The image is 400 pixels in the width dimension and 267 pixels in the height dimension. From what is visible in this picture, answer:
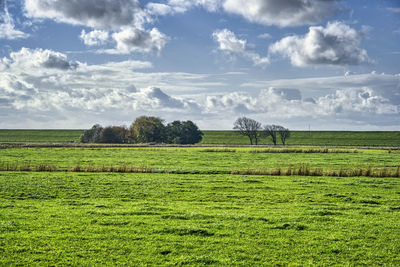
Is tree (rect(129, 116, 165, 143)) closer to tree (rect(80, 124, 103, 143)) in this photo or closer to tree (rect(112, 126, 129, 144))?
tree (rect(112, 126, 129, 144))

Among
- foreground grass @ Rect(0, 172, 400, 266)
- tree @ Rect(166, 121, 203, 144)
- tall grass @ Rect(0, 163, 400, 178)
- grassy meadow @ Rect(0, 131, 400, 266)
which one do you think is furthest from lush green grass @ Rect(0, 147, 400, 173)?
tree @ Rect(166, 121, 203, 144)

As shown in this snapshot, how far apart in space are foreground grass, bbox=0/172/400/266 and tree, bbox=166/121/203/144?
108 metres

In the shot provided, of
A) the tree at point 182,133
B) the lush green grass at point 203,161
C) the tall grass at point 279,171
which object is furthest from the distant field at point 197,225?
the tree at point 182,133

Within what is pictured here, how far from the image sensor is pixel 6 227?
14664 mm

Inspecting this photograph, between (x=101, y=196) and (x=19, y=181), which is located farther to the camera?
(x=19, y=181)

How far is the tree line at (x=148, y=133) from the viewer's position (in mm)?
135500

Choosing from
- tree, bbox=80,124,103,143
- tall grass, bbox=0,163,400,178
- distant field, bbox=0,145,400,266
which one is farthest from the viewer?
tree, bbox=80,124,103,143

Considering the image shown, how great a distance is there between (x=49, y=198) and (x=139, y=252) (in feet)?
44.0

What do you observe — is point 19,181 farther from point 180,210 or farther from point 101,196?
point 180,210

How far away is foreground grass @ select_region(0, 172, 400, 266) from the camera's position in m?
11.8

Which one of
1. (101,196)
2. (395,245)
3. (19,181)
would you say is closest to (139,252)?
(395,245)

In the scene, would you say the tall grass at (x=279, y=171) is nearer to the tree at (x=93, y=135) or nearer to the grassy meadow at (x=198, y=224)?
the grassy meadow at (x=198, y=224)

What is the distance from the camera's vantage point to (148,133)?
136000mm

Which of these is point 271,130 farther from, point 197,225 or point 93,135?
point 197,225
